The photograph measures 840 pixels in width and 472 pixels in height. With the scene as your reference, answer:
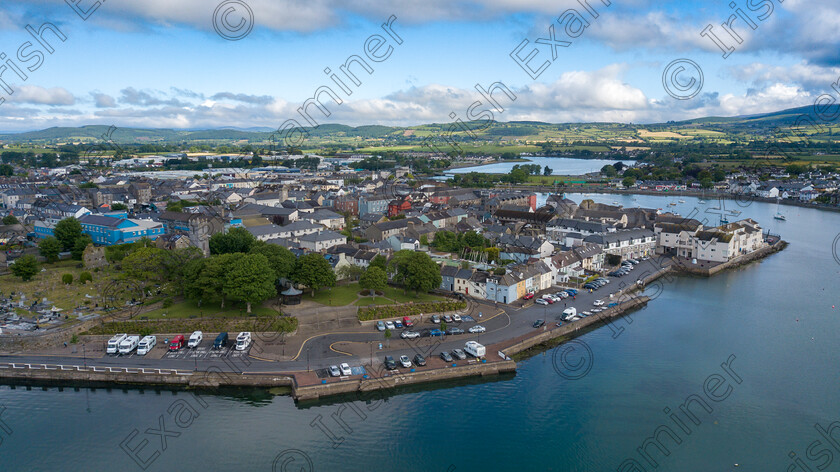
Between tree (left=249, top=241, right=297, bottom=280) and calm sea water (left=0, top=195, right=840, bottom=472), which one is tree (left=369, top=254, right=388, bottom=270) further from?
A: calm sea water (left=0, top=195, right=840, bottom=472)

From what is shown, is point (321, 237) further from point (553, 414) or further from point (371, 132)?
point (371, 132)

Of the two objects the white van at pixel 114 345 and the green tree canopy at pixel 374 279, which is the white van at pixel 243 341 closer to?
the white van at pixel 114 345

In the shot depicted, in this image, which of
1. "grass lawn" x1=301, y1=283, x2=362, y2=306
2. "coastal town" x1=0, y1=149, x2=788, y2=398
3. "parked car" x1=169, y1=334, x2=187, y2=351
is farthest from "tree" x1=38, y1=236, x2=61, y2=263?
"grass lawn" x1=301, y1=283, x2=362, y2=306

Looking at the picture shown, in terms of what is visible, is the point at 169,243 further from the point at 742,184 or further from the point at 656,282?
the point at 742,184

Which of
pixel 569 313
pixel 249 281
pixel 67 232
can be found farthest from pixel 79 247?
pixel 569 313

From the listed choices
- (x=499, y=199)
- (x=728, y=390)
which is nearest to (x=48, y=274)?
(x=728, y=390)

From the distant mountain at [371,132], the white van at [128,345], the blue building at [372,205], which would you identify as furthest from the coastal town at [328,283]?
the distant mountain at [371,132]
